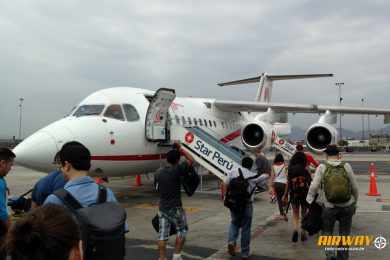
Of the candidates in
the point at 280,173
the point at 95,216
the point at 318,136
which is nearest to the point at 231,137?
the point at 318,136

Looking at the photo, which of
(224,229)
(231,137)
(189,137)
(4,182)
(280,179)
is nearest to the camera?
(4,182)

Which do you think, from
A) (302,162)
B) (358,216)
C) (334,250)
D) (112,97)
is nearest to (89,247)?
(334,250)

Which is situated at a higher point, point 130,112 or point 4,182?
point 130,112

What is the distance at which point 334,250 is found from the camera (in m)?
6.27

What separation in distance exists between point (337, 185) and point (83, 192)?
155 inches

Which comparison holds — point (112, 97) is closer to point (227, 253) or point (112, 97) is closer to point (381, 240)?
point (227, 253)

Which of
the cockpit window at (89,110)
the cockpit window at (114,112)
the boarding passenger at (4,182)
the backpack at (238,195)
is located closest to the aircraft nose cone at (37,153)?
the cockpit window at (89,110)

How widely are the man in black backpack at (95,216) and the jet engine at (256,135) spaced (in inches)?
562

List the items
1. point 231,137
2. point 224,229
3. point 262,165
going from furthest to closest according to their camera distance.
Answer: point 231,137
point 262,165
point 224,229

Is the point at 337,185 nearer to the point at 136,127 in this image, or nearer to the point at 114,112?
the point at 136,127

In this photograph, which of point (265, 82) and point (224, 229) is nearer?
point (224, 229)

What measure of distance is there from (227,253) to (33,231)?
5695mm

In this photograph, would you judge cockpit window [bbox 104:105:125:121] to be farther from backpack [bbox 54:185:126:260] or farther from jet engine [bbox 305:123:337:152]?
backpack [bbox 54:185:126:260]

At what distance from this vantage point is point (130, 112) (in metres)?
12.9
